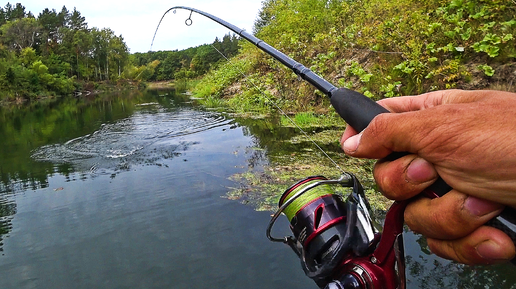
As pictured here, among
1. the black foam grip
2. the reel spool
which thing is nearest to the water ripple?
the reel spool

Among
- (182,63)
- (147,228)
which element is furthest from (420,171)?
(182,63)

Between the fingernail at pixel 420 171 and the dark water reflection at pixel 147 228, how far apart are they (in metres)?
2.05

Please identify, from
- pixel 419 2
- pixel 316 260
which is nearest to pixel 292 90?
pixel 419 2

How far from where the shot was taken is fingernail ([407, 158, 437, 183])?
91 centimetres

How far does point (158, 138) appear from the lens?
27.3ft

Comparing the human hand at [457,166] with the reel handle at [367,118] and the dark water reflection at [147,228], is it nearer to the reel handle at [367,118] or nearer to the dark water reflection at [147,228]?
the reel handle at [367,118]

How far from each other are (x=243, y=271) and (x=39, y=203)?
3313 millimetres

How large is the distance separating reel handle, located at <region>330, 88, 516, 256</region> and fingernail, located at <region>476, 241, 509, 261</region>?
0.04 metres

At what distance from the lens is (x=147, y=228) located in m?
3.73

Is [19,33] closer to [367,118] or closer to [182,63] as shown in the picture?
[182,63]

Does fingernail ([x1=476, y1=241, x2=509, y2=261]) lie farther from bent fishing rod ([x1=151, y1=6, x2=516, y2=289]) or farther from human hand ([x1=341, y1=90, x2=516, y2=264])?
bent fishing rod ([x1=151, y1=6, x2=516, y2=289])

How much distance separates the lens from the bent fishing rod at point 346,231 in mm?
1279

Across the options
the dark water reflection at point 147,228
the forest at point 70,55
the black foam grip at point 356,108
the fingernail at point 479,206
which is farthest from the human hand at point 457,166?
the forest at point 70,55

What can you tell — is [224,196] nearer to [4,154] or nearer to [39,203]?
[39,203]
